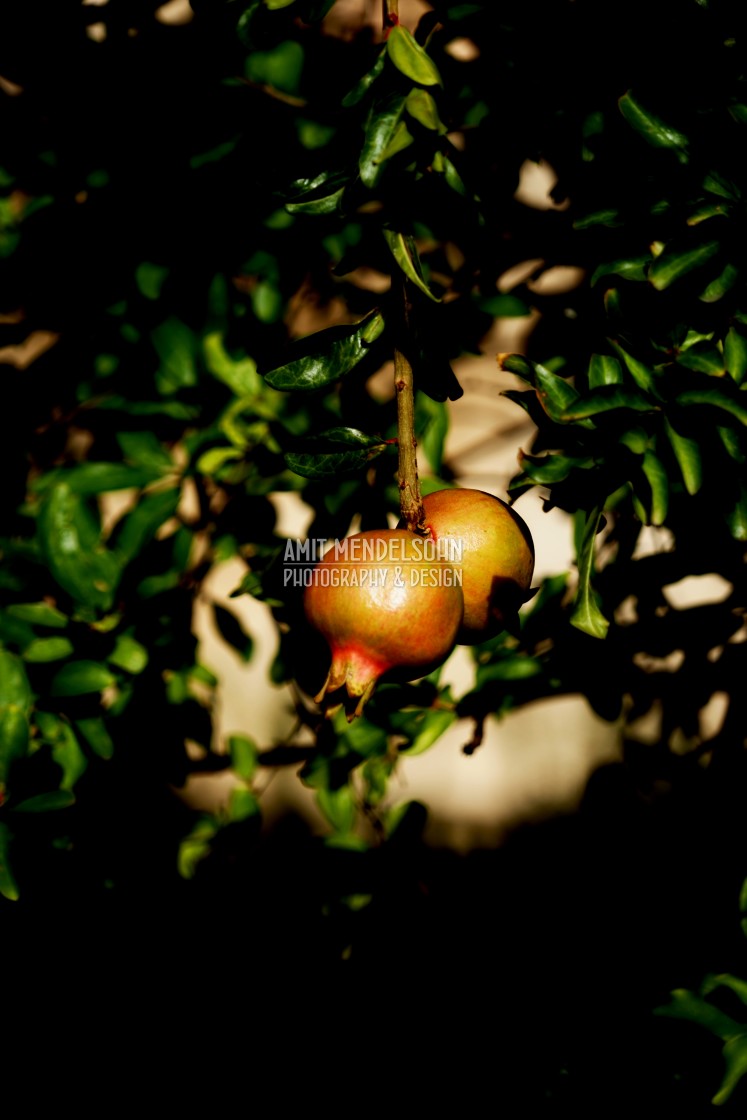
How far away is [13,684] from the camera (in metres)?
0.89

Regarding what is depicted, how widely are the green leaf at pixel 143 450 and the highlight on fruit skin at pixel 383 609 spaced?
640mm

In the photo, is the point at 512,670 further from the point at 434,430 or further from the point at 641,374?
the point at 641,374

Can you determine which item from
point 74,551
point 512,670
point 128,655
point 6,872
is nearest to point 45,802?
point 6,872

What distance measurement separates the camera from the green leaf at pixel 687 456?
71 centimetres

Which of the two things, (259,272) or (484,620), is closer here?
(484,620)

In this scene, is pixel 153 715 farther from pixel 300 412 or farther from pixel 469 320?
pixel 469 320

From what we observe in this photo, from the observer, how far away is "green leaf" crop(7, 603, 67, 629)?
994 mm

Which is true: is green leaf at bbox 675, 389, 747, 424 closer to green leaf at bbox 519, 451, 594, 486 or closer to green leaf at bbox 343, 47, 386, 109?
green leaf at bbox 519, 451, 594, 486

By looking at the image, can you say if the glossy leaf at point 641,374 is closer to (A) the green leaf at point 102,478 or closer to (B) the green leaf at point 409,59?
(B) the green leaf at point 409,59

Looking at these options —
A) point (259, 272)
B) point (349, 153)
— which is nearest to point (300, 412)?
point (259, 272)

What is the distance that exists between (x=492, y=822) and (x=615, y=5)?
1.43 m

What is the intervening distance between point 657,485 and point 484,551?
18 centimetres

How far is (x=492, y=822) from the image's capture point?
169cm

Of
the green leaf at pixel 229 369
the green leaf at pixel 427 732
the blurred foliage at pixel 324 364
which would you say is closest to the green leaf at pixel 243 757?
the blurred foliage at pixel 324 364
